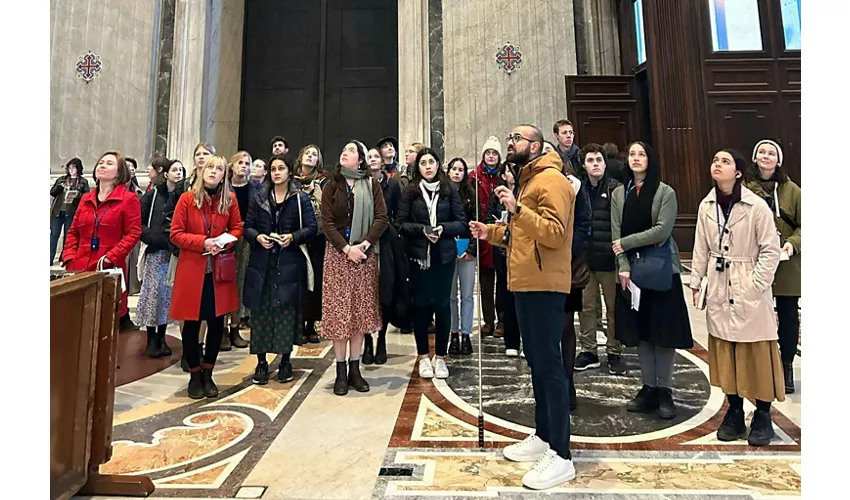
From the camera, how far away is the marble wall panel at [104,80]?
7746 mm

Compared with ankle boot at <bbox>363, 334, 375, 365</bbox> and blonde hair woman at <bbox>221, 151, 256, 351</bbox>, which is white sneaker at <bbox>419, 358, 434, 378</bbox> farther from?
blonde hair woman at <bbox>221, 151, 256, 351</bbox>

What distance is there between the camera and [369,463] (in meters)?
2.21

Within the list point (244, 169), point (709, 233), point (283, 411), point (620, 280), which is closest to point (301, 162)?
point (244, 169)

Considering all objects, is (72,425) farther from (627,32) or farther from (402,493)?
(627,32)

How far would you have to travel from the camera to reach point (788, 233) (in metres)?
2.95

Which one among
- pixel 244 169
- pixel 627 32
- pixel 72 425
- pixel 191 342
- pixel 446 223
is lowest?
pixel 72 425

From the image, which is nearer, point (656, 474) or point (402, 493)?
point (402, 493)

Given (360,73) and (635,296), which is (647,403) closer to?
(635,296)

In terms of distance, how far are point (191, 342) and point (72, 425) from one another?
1.18 m

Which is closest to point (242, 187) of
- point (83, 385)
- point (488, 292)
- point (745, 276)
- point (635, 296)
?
point (83, 385)

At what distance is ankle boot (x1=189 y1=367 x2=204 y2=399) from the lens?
3.07 m

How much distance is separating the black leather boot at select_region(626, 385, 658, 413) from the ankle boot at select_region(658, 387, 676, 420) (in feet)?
0.12

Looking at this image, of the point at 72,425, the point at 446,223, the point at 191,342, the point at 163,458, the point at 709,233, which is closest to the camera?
the point at 72,425

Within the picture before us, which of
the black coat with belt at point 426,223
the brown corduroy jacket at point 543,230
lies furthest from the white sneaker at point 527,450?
the black coat with belt at point 426,223
